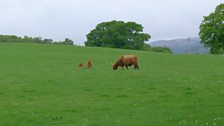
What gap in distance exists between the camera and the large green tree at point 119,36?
10356 centimetres

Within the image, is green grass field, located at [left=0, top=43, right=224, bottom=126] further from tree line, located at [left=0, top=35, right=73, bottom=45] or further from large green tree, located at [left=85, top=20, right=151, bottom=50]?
tree line, located at [left=0, top=35, right=73, bottom=45]

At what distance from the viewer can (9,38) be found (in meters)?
122

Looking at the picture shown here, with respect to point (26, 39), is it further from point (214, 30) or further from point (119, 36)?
point (214, 30)

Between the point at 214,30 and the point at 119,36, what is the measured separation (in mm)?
36690

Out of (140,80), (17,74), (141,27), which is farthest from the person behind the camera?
(141,27)

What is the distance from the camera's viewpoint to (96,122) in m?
14.3

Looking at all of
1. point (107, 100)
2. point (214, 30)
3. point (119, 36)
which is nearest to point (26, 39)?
point (119, 36)

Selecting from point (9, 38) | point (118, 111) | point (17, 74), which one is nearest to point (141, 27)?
point (9, 38)

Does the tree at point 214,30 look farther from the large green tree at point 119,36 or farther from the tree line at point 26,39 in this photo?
the tree line at point 26,39

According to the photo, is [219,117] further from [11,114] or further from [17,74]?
[17,74]

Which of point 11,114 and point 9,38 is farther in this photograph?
point 9,38

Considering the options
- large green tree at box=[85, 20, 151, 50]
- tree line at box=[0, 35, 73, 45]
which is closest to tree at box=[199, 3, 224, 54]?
large green tree at box=[85, 20, 151, 50]

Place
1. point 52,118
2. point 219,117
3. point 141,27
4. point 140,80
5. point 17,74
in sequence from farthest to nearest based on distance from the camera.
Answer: point 141,27 < point 17,74 < point 140,80 < point 52,118 < point 219,117

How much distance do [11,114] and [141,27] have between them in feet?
297
